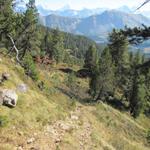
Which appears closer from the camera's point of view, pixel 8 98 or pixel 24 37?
pixel 8 98

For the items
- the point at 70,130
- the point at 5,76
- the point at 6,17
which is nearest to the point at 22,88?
the point at 5,76

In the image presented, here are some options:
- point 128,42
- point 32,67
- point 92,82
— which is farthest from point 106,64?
point 128,42

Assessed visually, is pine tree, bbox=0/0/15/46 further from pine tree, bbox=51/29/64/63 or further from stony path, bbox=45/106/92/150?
pine tree, bbox=51/29/64/63

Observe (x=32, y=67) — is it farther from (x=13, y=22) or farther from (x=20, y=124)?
(x=20, y=124)

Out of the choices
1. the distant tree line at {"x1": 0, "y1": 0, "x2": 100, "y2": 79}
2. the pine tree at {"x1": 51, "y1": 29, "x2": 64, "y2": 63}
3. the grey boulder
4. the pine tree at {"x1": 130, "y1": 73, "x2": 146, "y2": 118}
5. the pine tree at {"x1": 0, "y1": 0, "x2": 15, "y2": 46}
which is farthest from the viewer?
the pine tree at {"x1": 51, "y1": 29, "x2": 64, "y2": 63}

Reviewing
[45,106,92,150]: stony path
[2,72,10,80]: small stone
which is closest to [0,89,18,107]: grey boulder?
[45,106,92,150]: stony path

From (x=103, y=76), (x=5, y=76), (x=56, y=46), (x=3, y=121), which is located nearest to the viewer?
(x=3, y=121)

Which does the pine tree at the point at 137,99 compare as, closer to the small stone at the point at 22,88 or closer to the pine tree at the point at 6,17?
the pine tree at the point at 6,17

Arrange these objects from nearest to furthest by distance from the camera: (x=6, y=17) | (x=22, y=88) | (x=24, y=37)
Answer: (x=22, y=88) < (x=6, y=17) < (x=24, y=37)

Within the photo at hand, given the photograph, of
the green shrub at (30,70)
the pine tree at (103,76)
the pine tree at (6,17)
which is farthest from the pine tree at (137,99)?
the green shrub at (30,70)

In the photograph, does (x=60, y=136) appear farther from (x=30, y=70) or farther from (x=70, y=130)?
(x=30, y=70)

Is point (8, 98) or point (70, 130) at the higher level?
point (8, 98)

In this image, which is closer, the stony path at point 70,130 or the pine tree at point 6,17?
the stony path at point 70,130

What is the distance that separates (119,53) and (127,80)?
7.46 m
